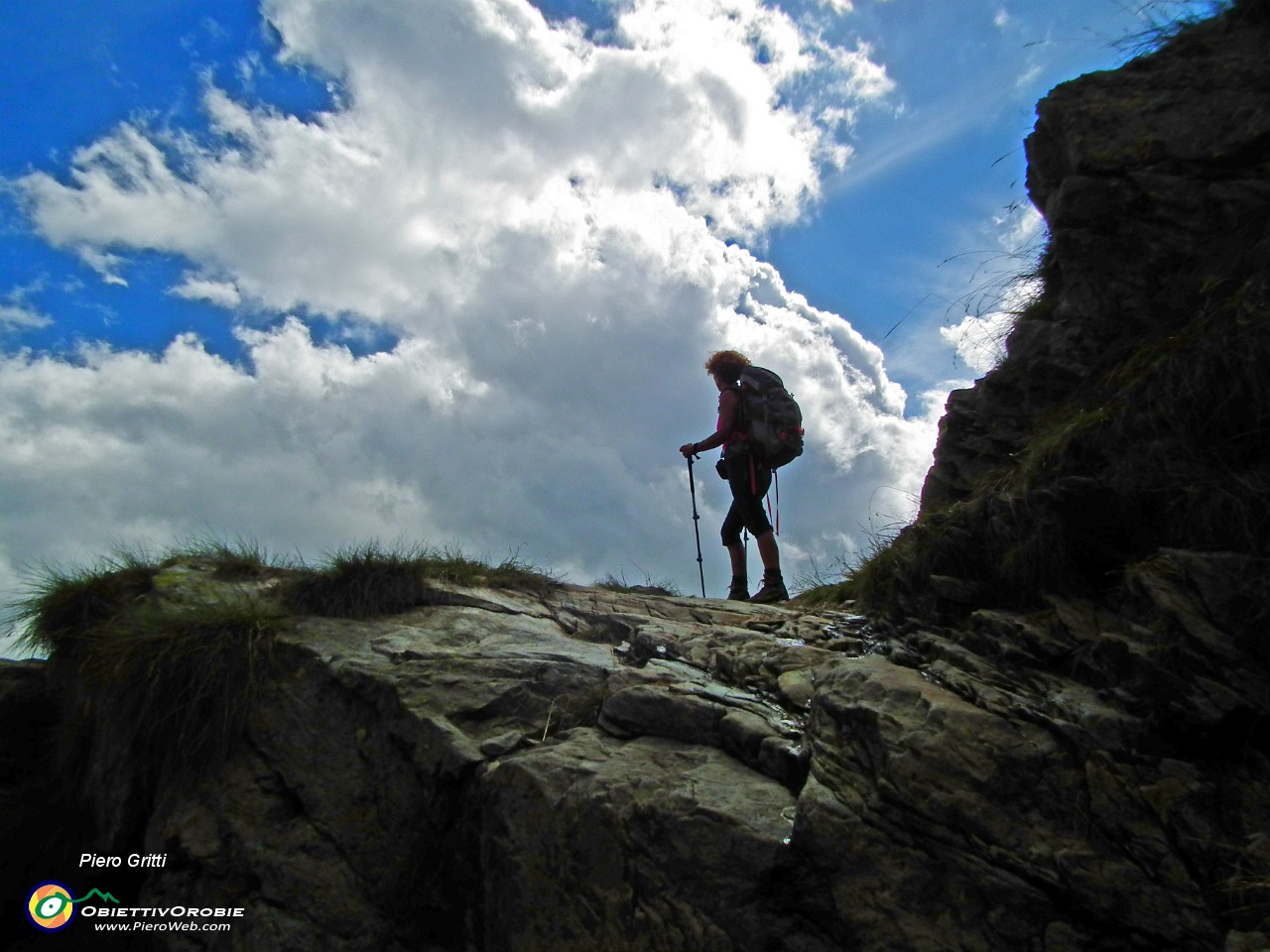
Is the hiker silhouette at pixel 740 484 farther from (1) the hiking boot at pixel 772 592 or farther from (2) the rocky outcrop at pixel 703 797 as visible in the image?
(2) the rocky outcrop at pixel 703 797

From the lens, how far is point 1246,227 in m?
6.39

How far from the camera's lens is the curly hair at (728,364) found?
454 inches

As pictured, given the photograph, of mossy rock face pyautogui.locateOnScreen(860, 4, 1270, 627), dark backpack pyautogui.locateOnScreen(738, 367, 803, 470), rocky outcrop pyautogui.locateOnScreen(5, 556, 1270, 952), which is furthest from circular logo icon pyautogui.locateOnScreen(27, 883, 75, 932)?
dark backpack pyautogui.locateOnScreen(738, 367, 803, 470)

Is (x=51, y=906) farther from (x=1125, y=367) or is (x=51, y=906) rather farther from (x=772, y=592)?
(x=1125, y=367)

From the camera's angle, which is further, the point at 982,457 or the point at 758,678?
the point at 982,457

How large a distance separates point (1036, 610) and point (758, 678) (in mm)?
2075

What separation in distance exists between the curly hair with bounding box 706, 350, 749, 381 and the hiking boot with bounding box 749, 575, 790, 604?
9.95ft

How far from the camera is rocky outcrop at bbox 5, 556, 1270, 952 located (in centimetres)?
389

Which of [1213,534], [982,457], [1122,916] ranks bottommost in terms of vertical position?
[1122,916]

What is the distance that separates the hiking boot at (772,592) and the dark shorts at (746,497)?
2.18 ft

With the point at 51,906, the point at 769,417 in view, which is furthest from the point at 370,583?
the point at 769,417

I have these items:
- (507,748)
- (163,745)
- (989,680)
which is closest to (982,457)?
(989,680)

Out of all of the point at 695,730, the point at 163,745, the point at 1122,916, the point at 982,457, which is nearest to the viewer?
the point at 1122,916

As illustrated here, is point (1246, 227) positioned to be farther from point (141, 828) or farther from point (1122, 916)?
point (141, 828)
